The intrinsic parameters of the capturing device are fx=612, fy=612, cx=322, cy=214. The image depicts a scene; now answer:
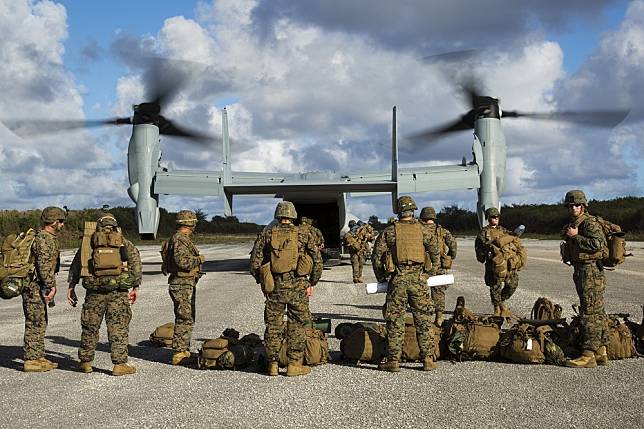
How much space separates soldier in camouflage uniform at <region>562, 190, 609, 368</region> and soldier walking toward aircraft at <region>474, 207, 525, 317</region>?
7.66 feet

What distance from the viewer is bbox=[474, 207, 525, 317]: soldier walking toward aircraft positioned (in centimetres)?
903

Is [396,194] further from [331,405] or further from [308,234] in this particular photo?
[331,405]

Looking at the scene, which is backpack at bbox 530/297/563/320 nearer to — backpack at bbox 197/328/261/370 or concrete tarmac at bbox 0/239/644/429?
concrete tarmac at bbox 0/239/644/429

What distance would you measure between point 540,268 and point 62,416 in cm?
1782

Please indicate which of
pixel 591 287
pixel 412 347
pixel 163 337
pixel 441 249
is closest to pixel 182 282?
pixel 163 337

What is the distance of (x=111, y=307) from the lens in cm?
656

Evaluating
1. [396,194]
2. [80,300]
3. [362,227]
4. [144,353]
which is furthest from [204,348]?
Result: [396,194]

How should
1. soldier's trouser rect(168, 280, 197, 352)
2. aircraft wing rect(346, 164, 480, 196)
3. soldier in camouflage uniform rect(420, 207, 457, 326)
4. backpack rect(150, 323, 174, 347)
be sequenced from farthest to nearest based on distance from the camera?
aircraft wing rect(346, 164, 480, 196) → soldier in camouflage uniform rect(420, 207, 457, 326) → backpack rect(150, 323, 174, 347) → soldier's trouser rect(168, 280, 197, 352)

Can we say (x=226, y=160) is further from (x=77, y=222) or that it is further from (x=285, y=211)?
(x=77, y=222)

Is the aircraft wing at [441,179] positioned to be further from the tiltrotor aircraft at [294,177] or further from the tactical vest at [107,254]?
the tactical vest at [107,254]

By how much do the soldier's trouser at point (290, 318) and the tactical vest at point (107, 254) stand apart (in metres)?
1.63

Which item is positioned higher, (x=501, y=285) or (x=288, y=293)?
(x=288, y=293)

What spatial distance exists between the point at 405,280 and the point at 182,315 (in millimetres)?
2585

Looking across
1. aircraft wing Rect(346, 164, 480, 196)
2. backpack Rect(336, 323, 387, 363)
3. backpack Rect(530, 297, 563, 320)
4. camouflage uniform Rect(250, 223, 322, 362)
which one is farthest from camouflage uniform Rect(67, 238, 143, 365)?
aircraft wing Rect(346, 164, 480, 196)
